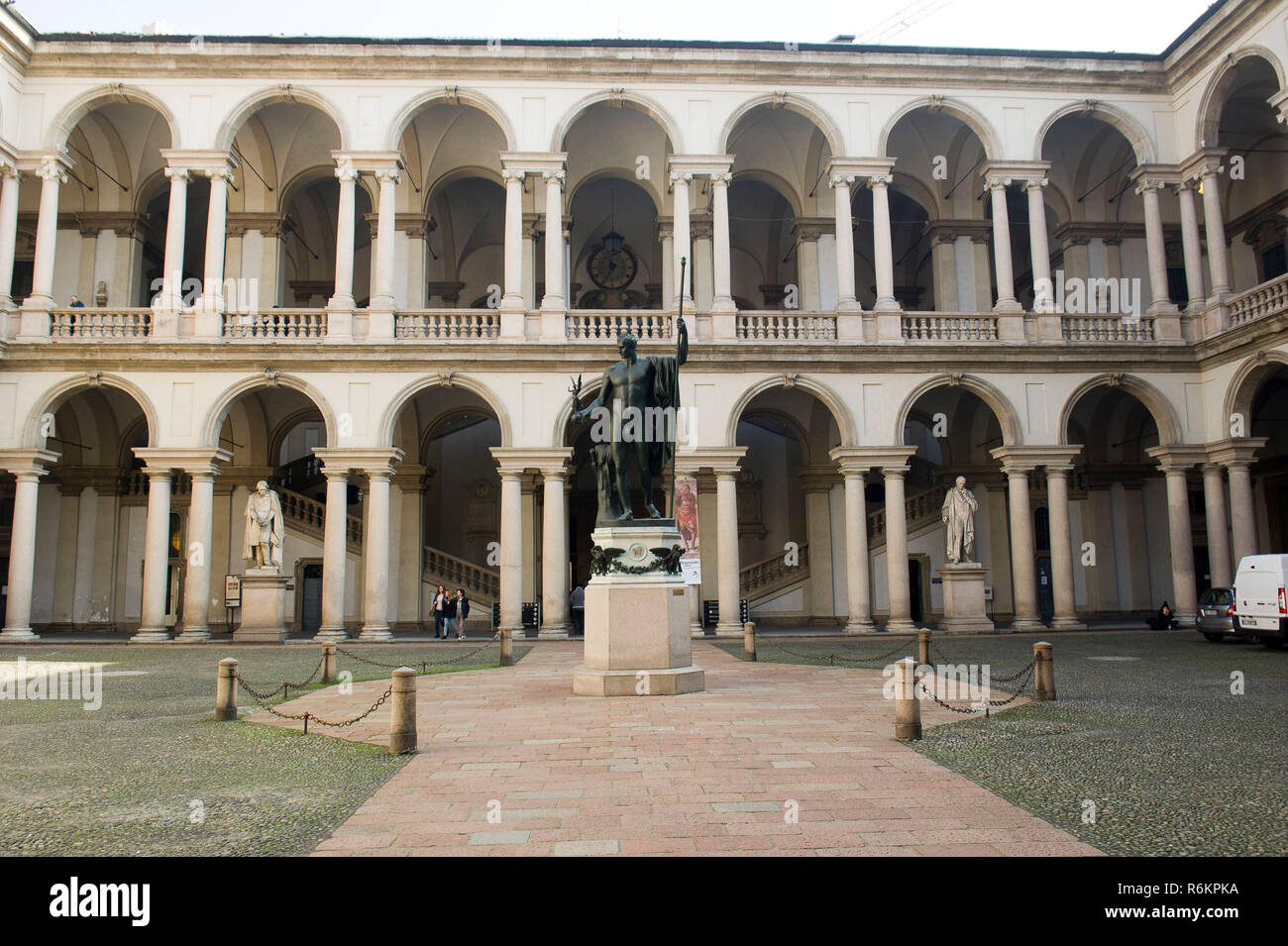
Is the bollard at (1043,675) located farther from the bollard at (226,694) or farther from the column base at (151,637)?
the column base at (151,637)

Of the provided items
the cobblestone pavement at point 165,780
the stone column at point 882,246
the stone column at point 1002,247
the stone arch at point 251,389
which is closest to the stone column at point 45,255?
the stone arch at point 251,389

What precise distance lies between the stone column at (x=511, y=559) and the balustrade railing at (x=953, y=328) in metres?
10.4

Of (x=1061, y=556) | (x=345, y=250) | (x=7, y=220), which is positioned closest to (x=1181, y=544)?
(x=1061, y=556)

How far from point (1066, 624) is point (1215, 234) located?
10085 mm

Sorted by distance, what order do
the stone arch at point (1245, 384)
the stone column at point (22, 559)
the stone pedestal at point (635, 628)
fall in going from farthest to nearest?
the stone arch at point (1245, 384) → the stone column at point (22, 559) → the stone pedestal at point (635, 628)

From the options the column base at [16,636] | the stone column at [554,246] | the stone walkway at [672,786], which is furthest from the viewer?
the stone column at [554,246]

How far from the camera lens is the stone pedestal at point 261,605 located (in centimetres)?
2056

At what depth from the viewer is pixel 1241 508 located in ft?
70.9

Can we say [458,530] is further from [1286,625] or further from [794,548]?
[1286,625]

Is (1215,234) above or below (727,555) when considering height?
above

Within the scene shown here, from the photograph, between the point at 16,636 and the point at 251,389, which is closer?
the point at 16,636

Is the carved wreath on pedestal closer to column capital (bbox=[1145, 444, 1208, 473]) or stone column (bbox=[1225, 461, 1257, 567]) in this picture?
column capital (bbox=[1145, 444, 1208, 473])

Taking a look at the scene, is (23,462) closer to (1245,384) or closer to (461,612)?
(461,612)
